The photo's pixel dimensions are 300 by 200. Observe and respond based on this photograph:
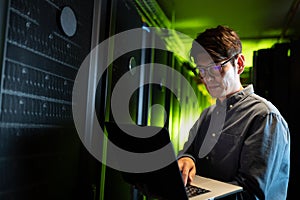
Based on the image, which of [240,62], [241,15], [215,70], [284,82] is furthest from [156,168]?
[241,15]

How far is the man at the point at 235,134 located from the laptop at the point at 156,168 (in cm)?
11

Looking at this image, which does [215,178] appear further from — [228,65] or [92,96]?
[92,96]

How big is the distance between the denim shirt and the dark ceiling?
70.4 inches

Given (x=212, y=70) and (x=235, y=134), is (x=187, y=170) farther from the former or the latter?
(x=212, y=70)

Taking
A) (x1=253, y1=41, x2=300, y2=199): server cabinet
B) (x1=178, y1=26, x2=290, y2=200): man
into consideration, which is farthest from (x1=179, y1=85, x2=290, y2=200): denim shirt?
(x1=253, y1=41, x2=300, y2=199): server cabinet

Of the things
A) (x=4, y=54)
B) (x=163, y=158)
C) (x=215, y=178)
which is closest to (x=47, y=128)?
(x=4, y=54)

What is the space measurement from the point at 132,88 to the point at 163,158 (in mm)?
1085

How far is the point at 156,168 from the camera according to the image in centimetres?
82

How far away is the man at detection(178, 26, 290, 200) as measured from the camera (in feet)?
3.29

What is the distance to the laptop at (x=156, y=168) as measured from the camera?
75cm

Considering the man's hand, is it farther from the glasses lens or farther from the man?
the glasses lens

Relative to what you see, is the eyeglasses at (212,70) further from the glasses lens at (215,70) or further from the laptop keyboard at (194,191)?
the laptop keyboard at (194,191)

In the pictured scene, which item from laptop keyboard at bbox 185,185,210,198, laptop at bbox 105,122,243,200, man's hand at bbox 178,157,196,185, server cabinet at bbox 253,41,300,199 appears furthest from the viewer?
server cabinet at bbox 253,41,300,199

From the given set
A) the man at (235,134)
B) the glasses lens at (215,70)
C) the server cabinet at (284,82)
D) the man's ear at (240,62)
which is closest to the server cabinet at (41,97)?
the man at (235,134)
